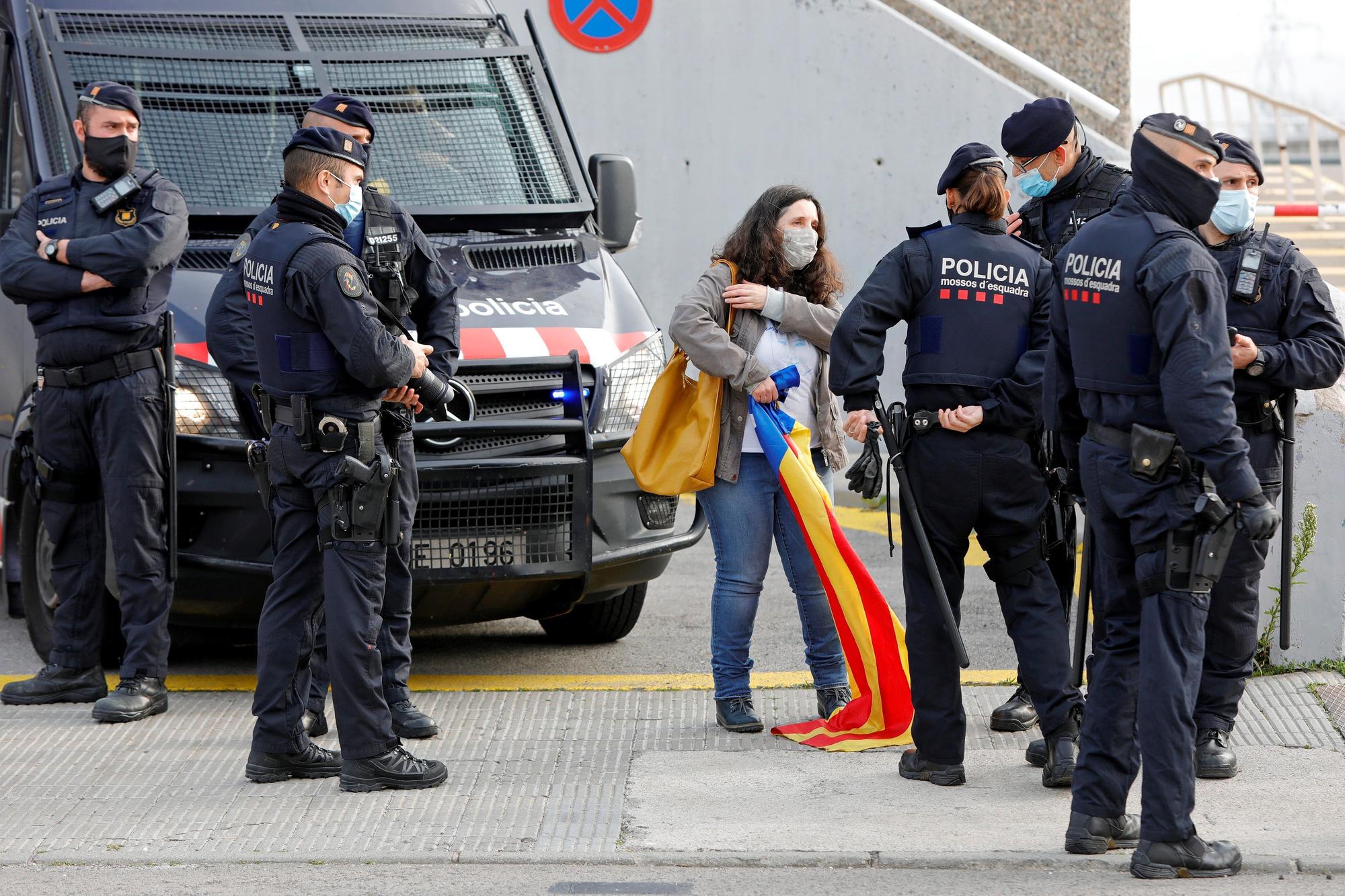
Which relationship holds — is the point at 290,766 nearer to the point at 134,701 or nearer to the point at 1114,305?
the point at 134,701

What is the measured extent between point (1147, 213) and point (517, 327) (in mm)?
2541

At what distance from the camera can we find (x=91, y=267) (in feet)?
18.8

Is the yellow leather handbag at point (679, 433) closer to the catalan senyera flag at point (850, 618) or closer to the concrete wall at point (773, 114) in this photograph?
the catalan senyera flag at point (850, 618)

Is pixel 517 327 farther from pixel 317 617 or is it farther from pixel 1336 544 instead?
pixel 1336 544

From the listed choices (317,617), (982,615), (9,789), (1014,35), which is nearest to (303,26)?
(317,617)

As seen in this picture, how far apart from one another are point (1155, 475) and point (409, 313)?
2460 millimetres

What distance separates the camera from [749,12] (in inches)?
432

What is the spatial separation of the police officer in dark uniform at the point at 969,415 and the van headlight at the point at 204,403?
2175 mm

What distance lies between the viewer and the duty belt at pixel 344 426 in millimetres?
4859

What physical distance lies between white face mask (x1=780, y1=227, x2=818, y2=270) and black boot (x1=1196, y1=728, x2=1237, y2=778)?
1.94 metres

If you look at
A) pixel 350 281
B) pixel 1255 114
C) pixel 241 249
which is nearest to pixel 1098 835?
pixel 350 281

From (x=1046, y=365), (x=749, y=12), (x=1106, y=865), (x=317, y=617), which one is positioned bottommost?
(x=1106, y=865)

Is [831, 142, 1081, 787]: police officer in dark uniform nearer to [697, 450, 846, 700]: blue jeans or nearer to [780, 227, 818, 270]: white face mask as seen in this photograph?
[780, 227, 818, 270]: white face mask

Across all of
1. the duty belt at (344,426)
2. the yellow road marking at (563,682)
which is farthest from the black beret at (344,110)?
the yellow road marking at (563,682)
